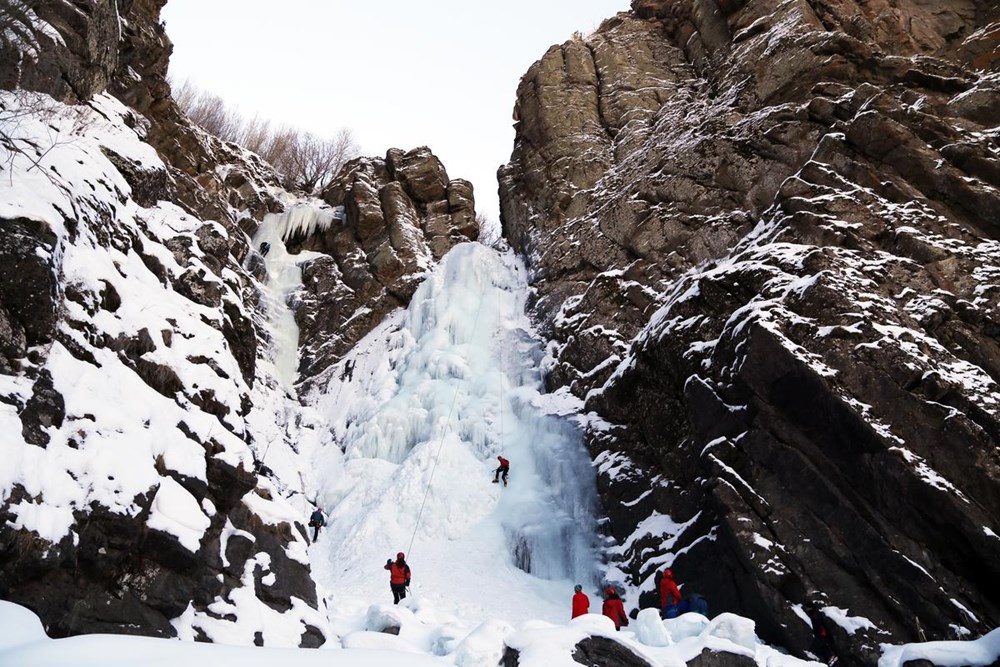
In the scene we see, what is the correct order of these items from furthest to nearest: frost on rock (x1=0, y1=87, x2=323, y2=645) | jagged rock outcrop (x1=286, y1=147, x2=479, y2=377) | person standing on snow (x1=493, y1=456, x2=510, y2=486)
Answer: jagged rock outcrop (x1=286, y1=147, x2=479, y2=377) → person standing on snow (x1=493, y1=456, x2=510, y2=486) → frost on rock (x1=0, y1=87, x2=323, y2=645)

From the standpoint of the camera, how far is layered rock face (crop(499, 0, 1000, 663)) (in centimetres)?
871

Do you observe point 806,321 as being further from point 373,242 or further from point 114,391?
point 373,242

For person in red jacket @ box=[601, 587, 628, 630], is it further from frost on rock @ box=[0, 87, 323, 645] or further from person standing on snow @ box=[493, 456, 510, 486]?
person standing on snow @ box=[493, 456, 510, 486]

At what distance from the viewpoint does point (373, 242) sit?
79.4 ft

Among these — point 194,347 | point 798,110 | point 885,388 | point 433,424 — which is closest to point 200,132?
point 433,424

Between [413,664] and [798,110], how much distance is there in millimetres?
16912

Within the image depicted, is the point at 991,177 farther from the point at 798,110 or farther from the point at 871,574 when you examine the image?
the point at 871,574

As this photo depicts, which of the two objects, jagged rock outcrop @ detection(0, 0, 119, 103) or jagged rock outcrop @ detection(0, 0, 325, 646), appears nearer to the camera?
jagged rock outcrop @ detection(0, 0, 325, 646)

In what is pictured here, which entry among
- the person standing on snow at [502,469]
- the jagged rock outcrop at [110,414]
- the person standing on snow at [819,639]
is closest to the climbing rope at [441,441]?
the person standing on snow at [502,469]

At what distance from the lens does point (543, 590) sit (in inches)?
502

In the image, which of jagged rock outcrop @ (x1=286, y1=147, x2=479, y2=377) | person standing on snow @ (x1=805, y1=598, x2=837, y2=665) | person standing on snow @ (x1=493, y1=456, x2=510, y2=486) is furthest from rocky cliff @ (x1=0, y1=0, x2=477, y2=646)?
jagged rock outcrop @ (x1=286, y1=147, x2=479, y2=377)

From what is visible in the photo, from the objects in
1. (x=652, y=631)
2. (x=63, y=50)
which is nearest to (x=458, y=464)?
(x=652, y=631)

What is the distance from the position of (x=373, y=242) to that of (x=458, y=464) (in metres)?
11.2

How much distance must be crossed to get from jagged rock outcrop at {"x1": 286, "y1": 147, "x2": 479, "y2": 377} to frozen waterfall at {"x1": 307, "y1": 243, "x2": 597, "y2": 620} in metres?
1.24
